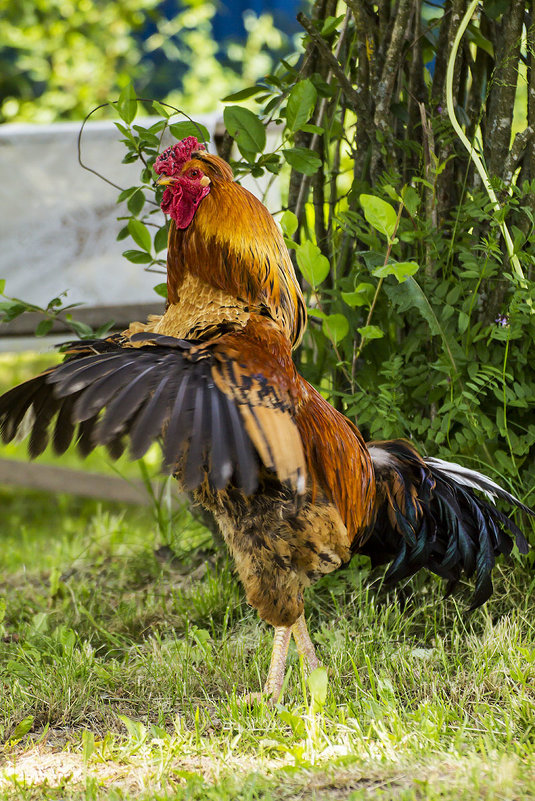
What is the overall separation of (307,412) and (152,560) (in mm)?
1567

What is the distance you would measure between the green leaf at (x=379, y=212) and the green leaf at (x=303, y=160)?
29cm

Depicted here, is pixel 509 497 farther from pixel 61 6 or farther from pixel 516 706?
pixel 61 6

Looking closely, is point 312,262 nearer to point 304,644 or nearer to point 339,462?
point 339,462

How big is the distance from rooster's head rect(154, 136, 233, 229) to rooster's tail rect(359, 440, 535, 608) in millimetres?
1038

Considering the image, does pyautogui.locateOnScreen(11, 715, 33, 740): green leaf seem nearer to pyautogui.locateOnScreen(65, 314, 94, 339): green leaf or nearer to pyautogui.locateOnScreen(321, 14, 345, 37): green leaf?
pyautogui.locateOnScreen(65, 314, 94, 339): green leaf

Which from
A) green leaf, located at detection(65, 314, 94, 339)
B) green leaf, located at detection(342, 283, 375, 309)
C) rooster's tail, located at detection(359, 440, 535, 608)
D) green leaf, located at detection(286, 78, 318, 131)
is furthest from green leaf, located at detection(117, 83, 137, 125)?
rooster's tail, located at detection(359, 440, 535, 608)

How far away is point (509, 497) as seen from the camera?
7.80 feet

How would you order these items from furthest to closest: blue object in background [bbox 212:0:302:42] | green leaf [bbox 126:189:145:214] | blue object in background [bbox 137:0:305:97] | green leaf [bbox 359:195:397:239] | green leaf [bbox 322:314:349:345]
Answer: blue object in background [bbox 137:0:305:97]
blue object in background [bbox 212:0:302:42]
green leaf [bbox 126:189:145:214]
green leaf [bbox 322:314:349:345]
green leaf [bbox 359:195:397:239]

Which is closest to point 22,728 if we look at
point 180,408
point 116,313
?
point 180,408

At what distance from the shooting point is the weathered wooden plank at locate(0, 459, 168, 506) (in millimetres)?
5008

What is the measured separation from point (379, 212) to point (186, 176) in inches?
24.3

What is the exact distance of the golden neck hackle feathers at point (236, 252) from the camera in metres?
2.19

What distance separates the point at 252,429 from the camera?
5.68 feet

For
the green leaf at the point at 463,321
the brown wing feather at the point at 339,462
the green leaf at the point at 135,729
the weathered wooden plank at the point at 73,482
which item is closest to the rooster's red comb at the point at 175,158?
the brown wing feather at the point at 339,462
